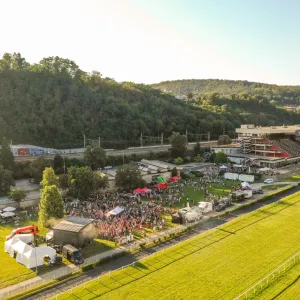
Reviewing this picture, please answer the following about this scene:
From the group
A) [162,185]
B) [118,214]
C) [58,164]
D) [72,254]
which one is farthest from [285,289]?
[58,164]

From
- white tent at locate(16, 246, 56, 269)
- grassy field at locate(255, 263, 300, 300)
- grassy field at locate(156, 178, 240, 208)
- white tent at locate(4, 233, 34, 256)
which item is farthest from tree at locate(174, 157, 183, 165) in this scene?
grassy field at locate(255, 263, 300, 300)

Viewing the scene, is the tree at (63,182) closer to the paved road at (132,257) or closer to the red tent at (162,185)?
the red tent at (162,185)

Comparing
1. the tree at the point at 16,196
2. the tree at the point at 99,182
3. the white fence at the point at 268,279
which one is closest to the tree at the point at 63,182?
the tree at the point at 99,182

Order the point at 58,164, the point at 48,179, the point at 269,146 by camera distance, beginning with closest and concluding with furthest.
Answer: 1. the point at 48,179
2. the point at 58,164
3. the point at 269,146

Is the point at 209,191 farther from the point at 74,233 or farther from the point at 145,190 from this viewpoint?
the point at 74,233

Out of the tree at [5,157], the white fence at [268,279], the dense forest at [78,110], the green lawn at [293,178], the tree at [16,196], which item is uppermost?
the dense forest at [78,110]

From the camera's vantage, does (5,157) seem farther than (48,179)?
Yes
